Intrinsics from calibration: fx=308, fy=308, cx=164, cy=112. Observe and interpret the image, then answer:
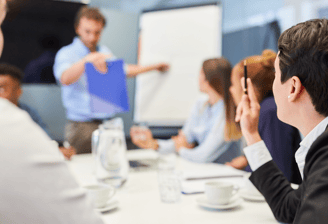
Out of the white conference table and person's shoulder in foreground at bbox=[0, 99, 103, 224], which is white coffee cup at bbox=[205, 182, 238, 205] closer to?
the white conference table

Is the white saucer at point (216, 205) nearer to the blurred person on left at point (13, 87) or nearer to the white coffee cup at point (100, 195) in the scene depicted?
the white coffee cup at point (100, 195)

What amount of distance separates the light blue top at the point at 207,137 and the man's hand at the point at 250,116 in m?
0.95

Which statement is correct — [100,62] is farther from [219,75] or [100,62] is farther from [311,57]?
[311,57]

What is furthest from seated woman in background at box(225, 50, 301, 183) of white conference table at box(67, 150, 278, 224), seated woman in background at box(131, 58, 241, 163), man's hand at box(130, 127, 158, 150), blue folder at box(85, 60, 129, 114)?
man's hand at box(130, 127, 158, 150)

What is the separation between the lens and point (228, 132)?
1992mm

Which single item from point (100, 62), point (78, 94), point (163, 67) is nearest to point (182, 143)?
point (163, 67)

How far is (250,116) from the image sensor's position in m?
0.91

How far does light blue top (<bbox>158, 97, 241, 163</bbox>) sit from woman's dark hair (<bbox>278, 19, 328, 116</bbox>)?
1.23 m

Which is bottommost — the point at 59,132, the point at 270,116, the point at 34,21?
the point at 59,132

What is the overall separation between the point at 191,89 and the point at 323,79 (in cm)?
202

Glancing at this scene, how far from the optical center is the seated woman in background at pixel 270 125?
94cm

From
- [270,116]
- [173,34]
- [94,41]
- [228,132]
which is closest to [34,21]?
[94,41]

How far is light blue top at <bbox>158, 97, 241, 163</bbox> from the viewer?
6.35 feet

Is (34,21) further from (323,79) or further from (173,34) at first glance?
(323,79)
